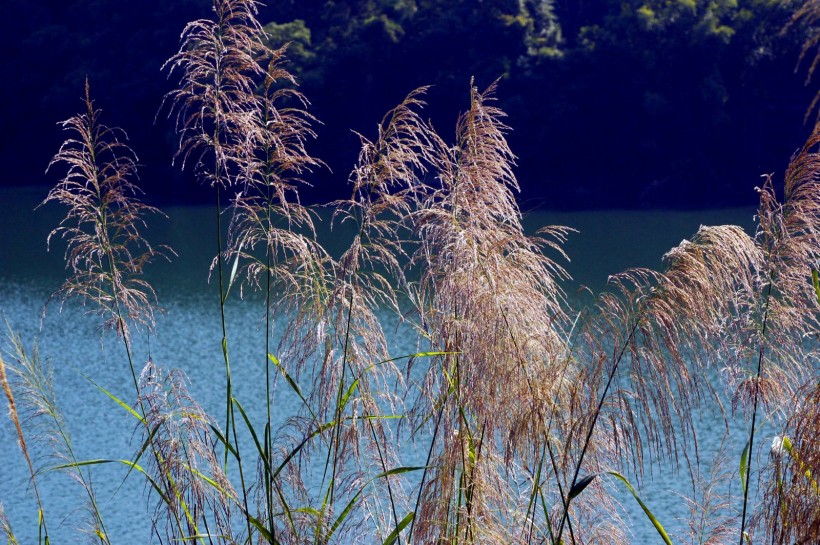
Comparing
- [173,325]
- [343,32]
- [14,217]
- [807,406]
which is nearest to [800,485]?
[807,406]

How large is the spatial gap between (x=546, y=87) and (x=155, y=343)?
17.9 meters

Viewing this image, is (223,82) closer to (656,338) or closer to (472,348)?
(472,348)

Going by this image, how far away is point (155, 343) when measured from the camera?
13.2 metres

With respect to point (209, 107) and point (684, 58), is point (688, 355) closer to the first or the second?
point (209, 107)

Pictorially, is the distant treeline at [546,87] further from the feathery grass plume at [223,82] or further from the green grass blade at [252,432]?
the green grass blade at [252,432]

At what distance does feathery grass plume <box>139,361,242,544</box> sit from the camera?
7.02 feet

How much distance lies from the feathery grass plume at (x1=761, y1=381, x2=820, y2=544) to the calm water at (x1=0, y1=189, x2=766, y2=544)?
590mm

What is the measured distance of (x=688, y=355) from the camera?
6.96 feet

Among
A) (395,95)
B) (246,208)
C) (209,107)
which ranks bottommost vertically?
(246,208)

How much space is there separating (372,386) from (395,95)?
2847 cm

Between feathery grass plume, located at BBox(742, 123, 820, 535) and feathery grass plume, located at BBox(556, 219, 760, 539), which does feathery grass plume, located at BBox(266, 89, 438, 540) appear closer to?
feathery grass plume, located at BBox(556, 219, 760, 539)

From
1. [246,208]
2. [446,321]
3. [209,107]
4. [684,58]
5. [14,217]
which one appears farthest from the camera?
[684,58]

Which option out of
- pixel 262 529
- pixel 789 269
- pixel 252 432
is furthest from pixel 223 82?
pixel 789 269

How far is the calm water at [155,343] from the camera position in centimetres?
812
